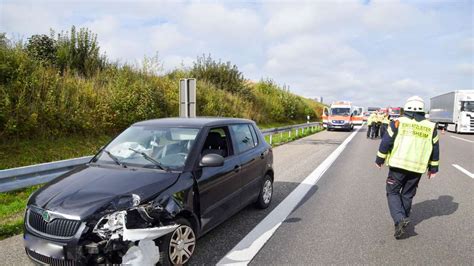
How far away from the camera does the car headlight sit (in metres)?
2.81

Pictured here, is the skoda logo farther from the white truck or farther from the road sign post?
the white truck

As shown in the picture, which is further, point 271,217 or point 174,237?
point 271,217

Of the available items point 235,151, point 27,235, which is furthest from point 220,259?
point 27,235

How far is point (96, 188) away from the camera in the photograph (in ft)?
10.3

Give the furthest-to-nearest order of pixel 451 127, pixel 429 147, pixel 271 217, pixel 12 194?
pixel 451 127 → pixel 12 194 → pixel 271 217 → pixel 429 147

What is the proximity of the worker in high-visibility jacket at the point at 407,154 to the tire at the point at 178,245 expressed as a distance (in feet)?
9.09

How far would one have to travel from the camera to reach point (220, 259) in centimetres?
359

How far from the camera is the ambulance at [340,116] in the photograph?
29.6 metres

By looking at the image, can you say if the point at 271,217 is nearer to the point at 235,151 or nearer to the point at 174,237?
the point at 235,151

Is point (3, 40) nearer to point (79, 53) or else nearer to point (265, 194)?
point (79, 53)

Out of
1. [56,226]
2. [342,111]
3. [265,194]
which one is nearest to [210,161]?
[56,226]

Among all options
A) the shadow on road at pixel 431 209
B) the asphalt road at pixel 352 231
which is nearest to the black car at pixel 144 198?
the asphalt road at pixel 352 231

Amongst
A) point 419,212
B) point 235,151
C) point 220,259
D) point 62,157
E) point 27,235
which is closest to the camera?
point 27,235

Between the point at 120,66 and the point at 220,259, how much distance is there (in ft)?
43.2
